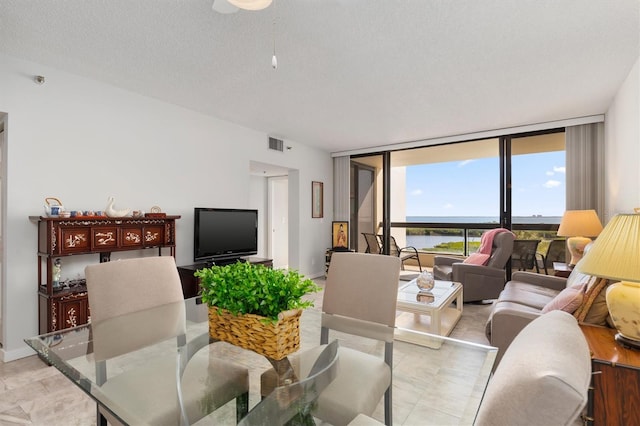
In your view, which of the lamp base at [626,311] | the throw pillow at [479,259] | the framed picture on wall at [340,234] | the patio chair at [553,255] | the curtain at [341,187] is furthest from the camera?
the curtain at [341,187]

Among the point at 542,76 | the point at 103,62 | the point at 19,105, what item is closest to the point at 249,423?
the point at 103,62

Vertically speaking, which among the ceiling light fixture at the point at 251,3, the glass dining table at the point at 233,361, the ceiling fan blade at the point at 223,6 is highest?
the ceiling fan blade at the point at 223,6

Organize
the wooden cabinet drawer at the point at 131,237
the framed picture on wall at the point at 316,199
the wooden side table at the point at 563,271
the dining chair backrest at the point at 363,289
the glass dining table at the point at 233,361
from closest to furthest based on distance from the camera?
the glass dining table at the point at 233,361, the dining chair backrest at the point at 363,289, the wooden cabinet drawer at the point at 131,237, the wooden side table at the point at 563,271, the framed picture on wall at the point at 316,199

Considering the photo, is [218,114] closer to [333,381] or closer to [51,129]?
[51,129]

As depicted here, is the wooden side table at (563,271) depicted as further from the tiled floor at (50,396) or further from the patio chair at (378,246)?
the tiled floor at (50,396)

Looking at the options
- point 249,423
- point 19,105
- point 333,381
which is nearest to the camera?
point 249,423

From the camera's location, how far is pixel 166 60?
2744 millimetres

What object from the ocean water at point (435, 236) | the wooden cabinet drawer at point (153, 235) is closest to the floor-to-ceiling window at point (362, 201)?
the ocean water at point (435, 236)

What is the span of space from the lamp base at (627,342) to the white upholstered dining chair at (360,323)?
1.10 metres

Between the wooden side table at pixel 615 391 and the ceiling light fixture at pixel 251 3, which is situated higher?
the ceiling light fixture at pixel 251 3

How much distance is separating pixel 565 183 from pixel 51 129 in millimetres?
6035

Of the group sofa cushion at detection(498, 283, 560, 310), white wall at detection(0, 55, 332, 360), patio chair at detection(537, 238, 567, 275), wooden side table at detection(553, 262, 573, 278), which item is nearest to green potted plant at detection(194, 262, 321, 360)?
sofa cushion at detection(498, 283, 560, 310)

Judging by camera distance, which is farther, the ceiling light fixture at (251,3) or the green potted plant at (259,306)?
the ceiling light fixture at (251,3)

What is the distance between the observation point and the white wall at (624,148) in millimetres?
2752
